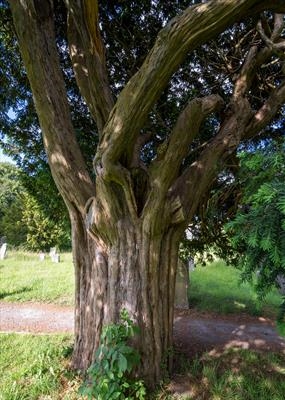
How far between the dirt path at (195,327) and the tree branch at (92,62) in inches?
153

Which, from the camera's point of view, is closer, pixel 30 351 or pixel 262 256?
pixel 262 256

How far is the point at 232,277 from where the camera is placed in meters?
12.0

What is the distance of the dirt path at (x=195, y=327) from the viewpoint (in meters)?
→ 5.37

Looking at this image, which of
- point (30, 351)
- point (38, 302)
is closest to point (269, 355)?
point (30, 351)

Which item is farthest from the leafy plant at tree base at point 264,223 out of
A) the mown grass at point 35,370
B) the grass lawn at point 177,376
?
the mown grass at point 35,370

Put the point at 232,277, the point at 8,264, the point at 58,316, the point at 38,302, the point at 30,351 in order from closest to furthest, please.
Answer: the point at 30,351 → the point at 58,316 → the point at 38,302 → the point at 232,277 → the point at 8,264

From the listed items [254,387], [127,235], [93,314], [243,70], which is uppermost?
[243,70]

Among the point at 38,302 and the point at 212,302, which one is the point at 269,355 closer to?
the point at 212,302

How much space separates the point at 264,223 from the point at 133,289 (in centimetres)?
216

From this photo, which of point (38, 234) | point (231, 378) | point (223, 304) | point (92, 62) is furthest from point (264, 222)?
point (38, 234)

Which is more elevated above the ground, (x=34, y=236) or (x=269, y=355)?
(x=34, y=236)

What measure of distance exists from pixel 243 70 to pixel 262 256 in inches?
147

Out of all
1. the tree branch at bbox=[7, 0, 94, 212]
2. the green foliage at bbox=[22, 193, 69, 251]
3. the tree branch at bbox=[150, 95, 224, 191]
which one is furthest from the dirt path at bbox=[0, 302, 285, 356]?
the green foliage at bbox=[22, 193, 69, 251]

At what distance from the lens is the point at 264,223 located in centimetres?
194
